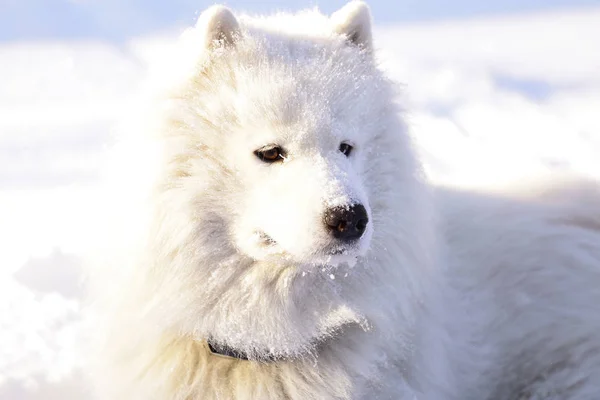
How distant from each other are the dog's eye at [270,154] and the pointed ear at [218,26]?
0.72 m

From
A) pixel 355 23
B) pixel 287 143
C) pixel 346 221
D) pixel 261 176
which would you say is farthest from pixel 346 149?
pixel 355 23

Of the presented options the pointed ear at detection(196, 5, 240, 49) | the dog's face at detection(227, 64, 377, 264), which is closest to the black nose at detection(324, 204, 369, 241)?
the dog's face at detection(227, 64, 377, 264)

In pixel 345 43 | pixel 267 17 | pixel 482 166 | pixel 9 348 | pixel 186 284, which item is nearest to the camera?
pixel 186 284

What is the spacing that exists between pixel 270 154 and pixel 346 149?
469mm

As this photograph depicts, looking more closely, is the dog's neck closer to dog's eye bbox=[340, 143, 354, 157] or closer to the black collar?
the black collar

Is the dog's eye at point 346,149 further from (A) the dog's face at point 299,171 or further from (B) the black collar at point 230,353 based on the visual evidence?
(B) the black collar at point 230,353

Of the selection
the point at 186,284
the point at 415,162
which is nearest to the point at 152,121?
the point at 186,284

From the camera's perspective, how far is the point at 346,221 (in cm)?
336

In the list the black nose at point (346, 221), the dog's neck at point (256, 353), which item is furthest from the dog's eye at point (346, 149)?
the dog's neck at point (256, 353)

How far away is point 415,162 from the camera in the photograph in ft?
14.5

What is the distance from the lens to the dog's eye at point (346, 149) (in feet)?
12.6

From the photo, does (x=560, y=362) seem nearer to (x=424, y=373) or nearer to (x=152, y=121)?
(x=424, y=373)

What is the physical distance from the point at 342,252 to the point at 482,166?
3.54 meters

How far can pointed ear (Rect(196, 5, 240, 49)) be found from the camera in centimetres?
384
